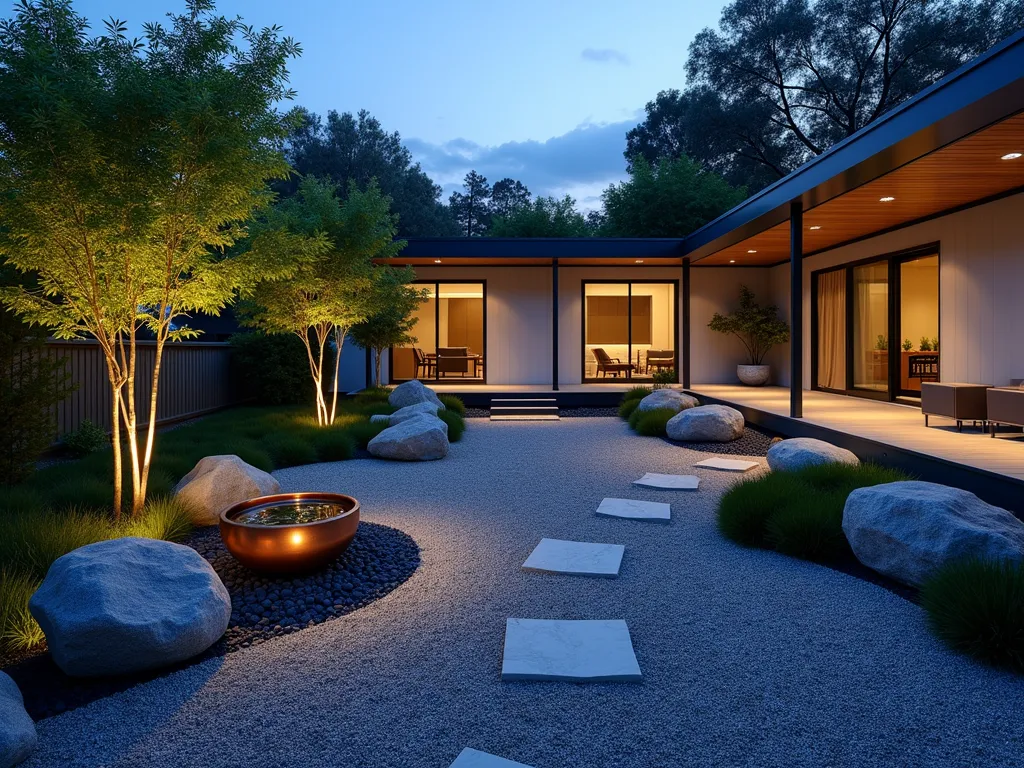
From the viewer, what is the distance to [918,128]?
5.03 meters

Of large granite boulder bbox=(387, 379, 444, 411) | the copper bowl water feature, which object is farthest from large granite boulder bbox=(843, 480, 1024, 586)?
large granite boulder bbox=(387, 379, 444, 411)

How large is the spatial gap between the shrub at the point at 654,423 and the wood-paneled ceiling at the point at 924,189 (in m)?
3.05

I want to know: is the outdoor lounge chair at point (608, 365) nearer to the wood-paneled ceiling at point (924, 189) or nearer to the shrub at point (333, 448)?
the wood-paneled ceiling at point (924, 189)

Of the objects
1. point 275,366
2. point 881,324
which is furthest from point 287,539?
point 881,324

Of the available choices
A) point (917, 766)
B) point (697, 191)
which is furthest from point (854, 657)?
point (697, 191)

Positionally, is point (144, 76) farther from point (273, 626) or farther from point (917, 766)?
point (917, 766)

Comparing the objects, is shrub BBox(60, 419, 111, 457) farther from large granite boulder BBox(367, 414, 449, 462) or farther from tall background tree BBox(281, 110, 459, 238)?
tall background tree BBox(281, 110, 459, 238)

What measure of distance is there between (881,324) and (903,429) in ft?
14.3

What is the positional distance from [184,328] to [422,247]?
8.17 metres

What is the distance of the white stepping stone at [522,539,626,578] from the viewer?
3.72m

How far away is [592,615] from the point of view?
123 inches

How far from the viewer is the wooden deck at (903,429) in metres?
5.18

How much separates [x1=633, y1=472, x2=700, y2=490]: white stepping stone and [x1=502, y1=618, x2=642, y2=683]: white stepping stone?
310cm

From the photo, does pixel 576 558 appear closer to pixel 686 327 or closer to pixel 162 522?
pixel 162 522
